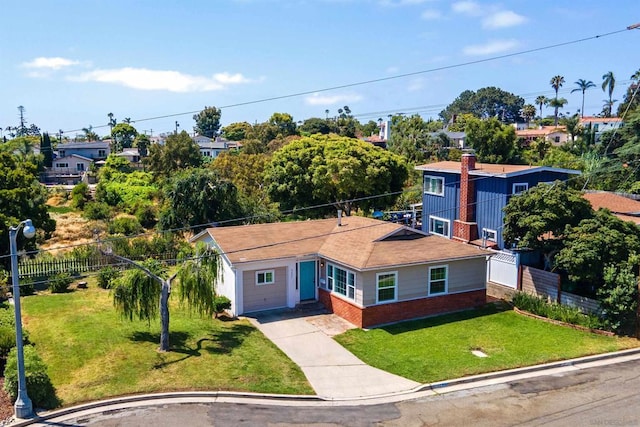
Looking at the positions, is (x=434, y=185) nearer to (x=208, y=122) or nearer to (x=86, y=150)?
(x=86, y=150)

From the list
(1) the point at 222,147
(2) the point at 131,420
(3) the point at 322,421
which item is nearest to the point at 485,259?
(3) the point at 322,421

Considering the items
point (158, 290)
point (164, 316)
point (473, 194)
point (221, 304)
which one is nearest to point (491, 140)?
→ point (473, 194)

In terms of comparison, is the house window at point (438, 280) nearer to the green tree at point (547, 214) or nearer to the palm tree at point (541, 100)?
the green tree at point (547, 214)

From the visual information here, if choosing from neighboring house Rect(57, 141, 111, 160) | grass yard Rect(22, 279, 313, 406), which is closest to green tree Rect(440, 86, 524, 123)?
neighboring house Rect(57, 141, 111, 160)

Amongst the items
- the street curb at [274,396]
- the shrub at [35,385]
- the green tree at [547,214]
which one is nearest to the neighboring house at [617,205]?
the green tree at [547,214]

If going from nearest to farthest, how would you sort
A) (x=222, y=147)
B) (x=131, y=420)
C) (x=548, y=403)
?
(x=131, y=420) < (x=548, y=403) < (x=222, y=147)

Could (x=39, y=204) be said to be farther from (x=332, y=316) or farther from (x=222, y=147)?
(x=222, y=147)
